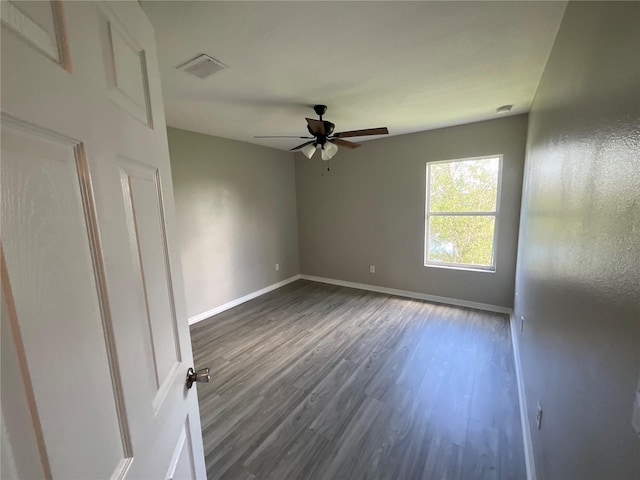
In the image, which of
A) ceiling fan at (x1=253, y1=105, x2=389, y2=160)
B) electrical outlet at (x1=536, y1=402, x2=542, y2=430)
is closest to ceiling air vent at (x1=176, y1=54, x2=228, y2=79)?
ceiling fan at (x1=253, y1=105, x2=389, y2=160)

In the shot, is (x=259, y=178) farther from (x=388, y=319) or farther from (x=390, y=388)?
(x=390, y=388)

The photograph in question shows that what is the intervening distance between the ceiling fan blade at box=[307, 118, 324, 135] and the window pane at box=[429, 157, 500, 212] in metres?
2.01

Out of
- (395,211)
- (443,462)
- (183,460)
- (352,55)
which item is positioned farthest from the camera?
(395,211)

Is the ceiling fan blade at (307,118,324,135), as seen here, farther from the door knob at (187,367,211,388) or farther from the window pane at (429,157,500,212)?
the door knob at (187,367,211,388)

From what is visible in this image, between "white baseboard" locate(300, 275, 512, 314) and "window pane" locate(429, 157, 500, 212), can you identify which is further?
"white baseboard" locate(300, 275, 512, 314)

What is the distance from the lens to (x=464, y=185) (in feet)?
11.9

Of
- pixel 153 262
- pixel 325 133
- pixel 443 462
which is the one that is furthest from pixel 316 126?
pixel 443 462

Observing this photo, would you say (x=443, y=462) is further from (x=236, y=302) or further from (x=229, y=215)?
(x=229, y=215)

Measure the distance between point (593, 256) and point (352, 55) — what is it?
1663 mm

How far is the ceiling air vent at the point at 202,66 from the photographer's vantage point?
67.5 inches

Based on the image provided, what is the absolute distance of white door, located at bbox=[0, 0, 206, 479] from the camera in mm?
349

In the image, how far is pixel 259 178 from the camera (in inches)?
172

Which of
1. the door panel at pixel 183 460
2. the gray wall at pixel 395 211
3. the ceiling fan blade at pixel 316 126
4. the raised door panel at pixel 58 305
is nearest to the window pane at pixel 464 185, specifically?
the gray wall at pixel 395 211

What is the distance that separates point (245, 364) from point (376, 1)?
2.86 meters
